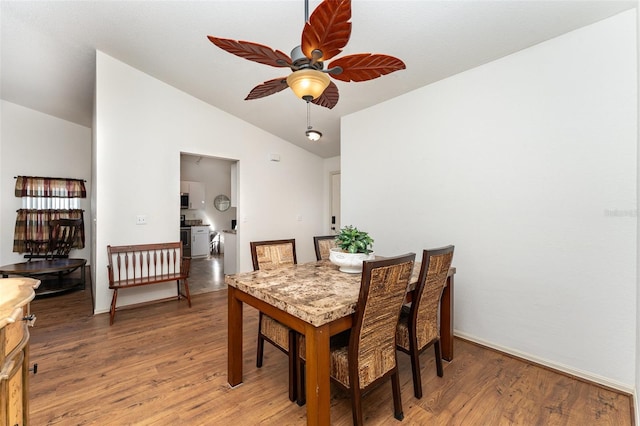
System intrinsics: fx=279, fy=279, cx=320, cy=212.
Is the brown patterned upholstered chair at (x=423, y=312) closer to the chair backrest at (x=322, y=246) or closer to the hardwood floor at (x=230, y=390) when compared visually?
the hardwood floor at (x=230, y=390)

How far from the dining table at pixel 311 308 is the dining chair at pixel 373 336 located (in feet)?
0.32

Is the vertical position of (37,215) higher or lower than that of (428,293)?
higher

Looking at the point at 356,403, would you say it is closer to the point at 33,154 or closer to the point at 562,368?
the point at 562,368

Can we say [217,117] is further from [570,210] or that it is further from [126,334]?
[570,210]

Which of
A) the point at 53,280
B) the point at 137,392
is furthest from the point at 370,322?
the point at 53,280

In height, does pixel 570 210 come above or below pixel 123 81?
below

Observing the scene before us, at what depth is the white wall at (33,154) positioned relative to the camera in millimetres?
4711

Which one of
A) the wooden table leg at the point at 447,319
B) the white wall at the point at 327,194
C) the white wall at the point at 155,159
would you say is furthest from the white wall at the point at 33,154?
the wooden table leg at the point at 447,319

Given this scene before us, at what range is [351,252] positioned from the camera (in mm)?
2029

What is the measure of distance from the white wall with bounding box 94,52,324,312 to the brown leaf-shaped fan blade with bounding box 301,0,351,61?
3.07 m

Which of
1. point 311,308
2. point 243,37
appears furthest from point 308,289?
point 243,37

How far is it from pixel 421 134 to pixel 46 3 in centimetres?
373

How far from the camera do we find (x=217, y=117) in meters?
4.29

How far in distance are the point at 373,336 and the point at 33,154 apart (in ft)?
21.8
